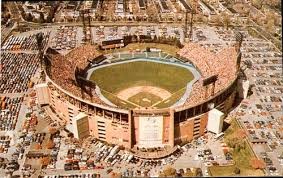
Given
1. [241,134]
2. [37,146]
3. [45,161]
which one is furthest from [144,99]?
[45,161]

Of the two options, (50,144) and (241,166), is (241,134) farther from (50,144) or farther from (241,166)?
(50,144)

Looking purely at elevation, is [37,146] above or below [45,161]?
above

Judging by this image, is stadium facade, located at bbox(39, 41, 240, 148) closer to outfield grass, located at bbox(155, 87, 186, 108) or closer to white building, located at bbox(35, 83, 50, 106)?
white building, located at bbox(35, 83, 50, 106)

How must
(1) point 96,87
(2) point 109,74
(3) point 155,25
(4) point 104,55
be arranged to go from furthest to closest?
(3) point 155,25, (4) point 104,55, (2) point 109,74, (1) point 96,87

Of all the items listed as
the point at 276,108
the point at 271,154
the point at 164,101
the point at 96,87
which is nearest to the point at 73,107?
the point at 96,87

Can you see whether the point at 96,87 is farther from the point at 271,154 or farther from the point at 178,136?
the point at 271,154

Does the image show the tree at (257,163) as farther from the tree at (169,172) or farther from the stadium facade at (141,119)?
the tree at (169,172)

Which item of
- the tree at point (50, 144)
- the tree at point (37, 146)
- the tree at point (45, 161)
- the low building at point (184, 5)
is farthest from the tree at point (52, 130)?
the low building at point (184, 5)

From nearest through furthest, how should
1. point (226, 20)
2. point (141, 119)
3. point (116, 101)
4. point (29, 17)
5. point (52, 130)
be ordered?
1. point (141, 119)
2. point (52, 130)
3. point (116, 101)
4. point (226, 20)
5. point (29, 17)

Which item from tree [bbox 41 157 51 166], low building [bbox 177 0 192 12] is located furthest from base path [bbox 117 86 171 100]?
low building [bbox 177 0 192 12]
